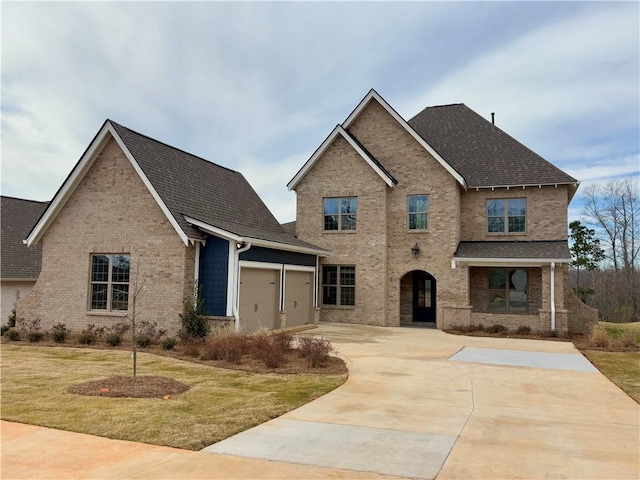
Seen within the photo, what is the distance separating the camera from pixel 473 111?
29625mm

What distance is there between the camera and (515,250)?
22953 mm

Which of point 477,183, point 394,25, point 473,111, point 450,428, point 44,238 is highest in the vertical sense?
point 473,111

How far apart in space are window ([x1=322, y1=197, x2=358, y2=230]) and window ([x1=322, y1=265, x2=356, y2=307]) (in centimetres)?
209

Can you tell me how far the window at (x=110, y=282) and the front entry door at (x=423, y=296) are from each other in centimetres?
1444

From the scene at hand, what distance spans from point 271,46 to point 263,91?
3996mm

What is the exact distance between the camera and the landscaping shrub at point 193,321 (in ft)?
53.2

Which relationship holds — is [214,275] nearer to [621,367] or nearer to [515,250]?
[621,367]

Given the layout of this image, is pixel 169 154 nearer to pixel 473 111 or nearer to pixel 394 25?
pixel 394 25

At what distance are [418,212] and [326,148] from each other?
5.62m

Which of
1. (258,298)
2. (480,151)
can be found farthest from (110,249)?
(480,151)

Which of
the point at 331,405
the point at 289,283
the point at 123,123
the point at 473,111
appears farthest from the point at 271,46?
the point at 473,111

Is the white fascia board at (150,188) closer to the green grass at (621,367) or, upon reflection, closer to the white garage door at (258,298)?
the white garage door at (258,298)

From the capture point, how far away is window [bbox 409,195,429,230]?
24.4 meters

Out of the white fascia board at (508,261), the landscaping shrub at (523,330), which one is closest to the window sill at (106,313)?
the white fascia board at (508,261)
